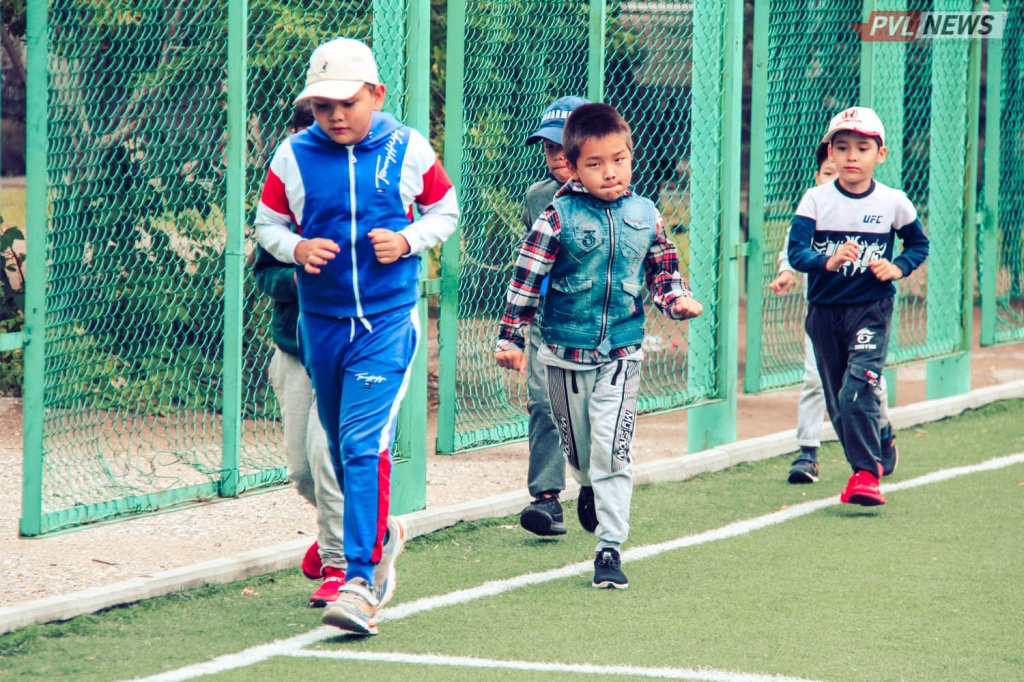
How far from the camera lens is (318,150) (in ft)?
15.4

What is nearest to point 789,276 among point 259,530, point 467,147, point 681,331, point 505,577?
point 681,331

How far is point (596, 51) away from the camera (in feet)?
23.5

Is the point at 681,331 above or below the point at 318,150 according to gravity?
below

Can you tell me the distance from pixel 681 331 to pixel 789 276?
3.58 ft

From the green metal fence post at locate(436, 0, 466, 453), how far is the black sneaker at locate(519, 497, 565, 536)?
63 centimetres

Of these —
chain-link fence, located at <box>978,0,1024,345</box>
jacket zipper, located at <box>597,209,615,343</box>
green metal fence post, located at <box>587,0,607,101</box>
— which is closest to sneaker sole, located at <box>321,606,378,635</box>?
jacket zipper, located at <box>597,209,615,343</box>

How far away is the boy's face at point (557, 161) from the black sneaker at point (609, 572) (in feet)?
5.18

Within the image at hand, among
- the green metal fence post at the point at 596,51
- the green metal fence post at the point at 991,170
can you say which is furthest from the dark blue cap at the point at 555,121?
the green metal fence post at the point at 991,170

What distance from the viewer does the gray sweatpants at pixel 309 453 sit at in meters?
4.96

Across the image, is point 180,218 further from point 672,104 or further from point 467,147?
point 672,104

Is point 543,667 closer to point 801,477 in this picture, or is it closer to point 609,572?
point 609,572

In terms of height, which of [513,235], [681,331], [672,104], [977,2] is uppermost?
[977,2]

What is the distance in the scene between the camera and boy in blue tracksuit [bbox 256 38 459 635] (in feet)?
15.3

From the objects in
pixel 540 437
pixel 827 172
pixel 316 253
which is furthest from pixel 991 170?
pixel 316 253
